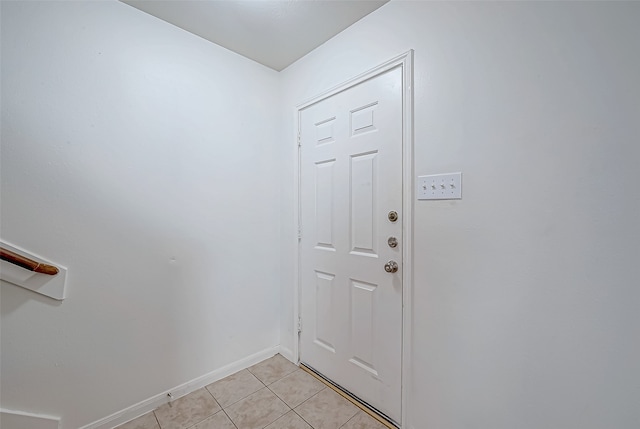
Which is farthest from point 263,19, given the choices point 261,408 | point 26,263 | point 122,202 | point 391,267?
point 261,408

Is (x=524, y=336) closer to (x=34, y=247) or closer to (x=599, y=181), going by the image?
(x=599, y=181)

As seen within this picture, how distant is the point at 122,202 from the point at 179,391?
1257 mm

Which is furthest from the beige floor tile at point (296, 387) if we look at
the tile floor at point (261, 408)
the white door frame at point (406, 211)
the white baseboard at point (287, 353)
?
the white door frame at point (406, 211)

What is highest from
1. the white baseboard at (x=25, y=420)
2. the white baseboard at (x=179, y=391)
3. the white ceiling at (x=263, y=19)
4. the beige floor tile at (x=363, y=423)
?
the white ceiling at (x=263, y=19)

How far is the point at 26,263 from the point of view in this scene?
1174 millimetres

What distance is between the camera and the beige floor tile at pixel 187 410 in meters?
1.46

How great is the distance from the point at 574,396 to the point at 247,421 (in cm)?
156

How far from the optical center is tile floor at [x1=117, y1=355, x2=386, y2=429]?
1.45m

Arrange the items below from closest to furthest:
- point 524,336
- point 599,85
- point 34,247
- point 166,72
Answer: point 599,85 < point 524,336 < point 34,247 < point 166,72

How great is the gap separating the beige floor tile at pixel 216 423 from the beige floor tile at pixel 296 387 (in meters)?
0.33

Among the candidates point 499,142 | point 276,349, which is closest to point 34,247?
point 276,349

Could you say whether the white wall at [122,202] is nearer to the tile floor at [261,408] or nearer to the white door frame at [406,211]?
the tile floor at [261,408]

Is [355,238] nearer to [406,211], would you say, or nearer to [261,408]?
[406,211]

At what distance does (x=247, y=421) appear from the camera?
1.47 metres
